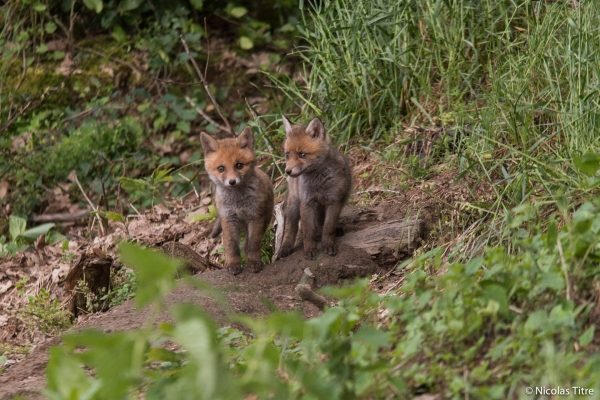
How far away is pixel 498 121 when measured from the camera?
19.9ft

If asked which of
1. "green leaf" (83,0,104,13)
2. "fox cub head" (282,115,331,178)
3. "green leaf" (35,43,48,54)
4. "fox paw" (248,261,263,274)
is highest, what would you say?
"green leaf" (83,0,104,13)

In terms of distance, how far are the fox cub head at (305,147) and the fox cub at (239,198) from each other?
0.31 meters

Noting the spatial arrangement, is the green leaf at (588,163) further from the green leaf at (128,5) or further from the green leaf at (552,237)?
the green leaf at (128,5)

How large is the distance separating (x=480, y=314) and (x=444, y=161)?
12.0 ft

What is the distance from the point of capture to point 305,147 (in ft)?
20.8

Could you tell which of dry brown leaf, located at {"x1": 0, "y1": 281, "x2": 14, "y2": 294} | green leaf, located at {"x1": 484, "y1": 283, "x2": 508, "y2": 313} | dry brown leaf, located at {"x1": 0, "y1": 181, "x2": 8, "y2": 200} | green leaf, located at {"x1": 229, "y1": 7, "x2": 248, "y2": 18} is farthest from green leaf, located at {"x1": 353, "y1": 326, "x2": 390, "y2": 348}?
green leaf, located at {"x1": 229, "y1": 7, "x2": 248, "y2": 18}

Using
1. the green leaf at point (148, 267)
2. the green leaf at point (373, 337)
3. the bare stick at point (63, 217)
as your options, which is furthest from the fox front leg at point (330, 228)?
the bare stick at point (63, 217)

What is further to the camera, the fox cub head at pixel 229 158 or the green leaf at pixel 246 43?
the green leaf at pixel 246 43

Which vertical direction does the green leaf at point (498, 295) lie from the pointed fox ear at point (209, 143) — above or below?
above

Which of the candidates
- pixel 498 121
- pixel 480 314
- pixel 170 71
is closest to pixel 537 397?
pixel 480 314

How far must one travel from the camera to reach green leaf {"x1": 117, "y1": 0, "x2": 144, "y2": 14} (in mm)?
10273

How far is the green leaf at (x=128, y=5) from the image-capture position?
10.3 metres

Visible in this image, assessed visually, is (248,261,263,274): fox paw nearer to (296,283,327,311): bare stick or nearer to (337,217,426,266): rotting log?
(337,217,426,266): rotting log

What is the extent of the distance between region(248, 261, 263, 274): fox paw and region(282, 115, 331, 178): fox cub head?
0.76 m
